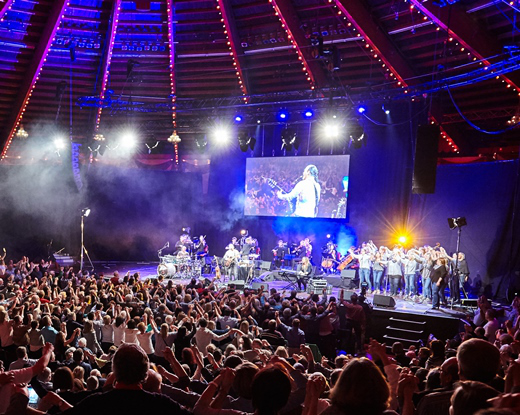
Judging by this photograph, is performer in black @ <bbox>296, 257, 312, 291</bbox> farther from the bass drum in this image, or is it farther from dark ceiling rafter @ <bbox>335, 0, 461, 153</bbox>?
dark ceiling rafter @ <bbox>335, 0, 461, 153</bbox>

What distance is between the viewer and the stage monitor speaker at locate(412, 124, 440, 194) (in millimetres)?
14242

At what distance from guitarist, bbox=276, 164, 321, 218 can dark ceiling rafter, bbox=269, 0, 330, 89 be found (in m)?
4.30

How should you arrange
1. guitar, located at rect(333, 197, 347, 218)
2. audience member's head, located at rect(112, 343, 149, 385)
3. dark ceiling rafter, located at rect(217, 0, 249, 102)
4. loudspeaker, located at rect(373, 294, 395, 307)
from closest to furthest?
audience member's head, located at rect(112, 343, 149, 385), loudspeaker, located at rect(373, 294, 395, 307), dark ceiling rafter, located at rect(217, 0, 249, 102), guitar, located at rect(333, 197, 347, 218)

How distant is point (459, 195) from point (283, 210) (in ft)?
23.5

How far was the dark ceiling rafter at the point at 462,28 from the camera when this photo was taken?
12.7 metres

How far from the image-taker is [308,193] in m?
20.7

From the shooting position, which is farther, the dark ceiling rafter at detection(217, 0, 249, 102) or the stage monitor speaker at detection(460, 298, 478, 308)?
the dark ceiling rafter at detection(217, 0, 249, 102)

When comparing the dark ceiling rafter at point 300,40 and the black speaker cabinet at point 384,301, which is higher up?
the dark ceiling rafter at point 300,40

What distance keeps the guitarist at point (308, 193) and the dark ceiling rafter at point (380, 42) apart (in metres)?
5.35

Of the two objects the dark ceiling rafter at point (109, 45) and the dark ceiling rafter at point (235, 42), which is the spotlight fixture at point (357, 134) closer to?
the dark ceiling rafter at point (235, 42)

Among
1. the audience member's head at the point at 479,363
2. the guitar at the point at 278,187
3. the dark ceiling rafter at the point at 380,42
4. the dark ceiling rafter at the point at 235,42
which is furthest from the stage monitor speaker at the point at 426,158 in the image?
the audience member's head at the point at 479,363

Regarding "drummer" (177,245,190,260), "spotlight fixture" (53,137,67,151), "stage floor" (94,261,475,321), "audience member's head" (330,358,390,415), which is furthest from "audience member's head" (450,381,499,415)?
"spotlight fixture" (53,137,67,151)

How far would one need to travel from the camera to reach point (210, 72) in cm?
1819

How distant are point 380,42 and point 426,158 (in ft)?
12.2
